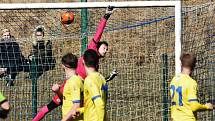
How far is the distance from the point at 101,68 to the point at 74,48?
0.73 metres

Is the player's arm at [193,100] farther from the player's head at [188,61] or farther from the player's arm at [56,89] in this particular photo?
the player's arm at [56,89]

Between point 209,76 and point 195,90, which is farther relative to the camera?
point 209,76

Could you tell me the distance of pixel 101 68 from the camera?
1400 cm

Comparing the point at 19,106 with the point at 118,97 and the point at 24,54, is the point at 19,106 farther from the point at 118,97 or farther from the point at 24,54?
the point at 118,97

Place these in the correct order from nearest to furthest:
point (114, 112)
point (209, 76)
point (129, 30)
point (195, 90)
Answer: point (195, 90), point (209, 76), point (114, 112), point (129, 30)

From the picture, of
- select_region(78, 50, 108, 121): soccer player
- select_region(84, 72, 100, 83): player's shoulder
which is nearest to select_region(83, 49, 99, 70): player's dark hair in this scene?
select_region(78, 50, 108, 121): soccer player

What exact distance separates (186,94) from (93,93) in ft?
4.27

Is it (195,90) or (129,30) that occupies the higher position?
(129,30)

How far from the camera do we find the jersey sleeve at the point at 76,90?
9227 mm

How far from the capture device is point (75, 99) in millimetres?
9219

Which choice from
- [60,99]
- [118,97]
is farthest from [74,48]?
[60,99]

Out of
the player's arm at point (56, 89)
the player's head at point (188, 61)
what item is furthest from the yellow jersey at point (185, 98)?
the player's arm at point (56, 89)

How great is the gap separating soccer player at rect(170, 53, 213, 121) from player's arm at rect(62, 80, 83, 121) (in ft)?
4.37

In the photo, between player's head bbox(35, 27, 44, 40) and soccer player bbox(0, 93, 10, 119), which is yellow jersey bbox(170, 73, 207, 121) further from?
player's head bbox(35, 27, 44, 40)
